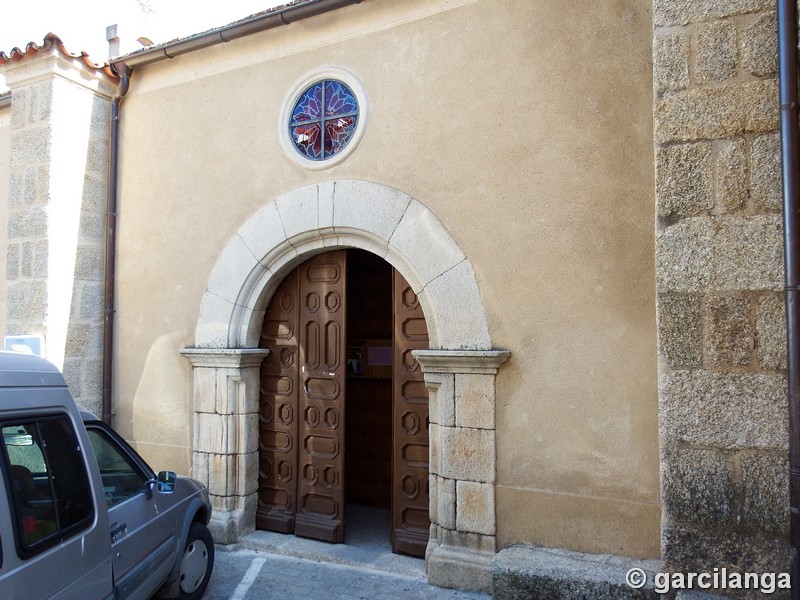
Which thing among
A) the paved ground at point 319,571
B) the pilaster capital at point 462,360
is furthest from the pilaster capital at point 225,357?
the pilaster capital at point 462,360

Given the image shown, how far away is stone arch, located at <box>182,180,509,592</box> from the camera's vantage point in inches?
159

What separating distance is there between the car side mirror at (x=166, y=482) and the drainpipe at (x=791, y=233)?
319 centimetres

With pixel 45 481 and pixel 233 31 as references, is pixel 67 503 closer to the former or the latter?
pixel 45 481

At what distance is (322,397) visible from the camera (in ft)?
16.5

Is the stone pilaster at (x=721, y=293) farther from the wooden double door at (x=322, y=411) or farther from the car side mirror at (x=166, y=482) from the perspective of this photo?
the car side mirror at (x=166, y=482)

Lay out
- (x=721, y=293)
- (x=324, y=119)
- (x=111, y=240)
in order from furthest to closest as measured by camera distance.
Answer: (x=111, y=240), (x=324, y=119), (x=721, y=293)

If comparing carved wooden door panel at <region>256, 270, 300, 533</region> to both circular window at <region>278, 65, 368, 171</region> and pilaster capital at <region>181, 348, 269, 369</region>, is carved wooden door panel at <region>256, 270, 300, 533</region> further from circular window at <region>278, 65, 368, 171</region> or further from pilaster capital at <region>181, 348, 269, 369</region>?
circular window at <region>278, 65, 368, 171</region>

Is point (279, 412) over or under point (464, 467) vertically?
over

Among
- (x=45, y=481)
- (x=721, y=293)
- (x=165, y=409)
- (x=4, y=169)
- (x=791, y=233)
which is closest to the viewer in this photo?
(x=45, y=481)

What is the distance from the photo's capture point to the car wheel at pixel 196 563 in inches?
149

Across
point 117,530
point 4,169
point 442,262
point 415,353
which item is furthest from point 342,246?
point 4,169

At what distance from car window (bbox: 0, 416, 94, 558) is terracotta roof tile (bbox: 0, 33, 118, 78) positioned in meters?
4.20

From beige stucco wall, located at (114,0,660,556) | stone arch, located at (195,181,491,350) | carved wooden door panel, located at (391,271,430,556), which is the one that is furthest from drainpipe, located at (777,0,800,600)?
carved wooden door panel, located at (391,271,430,556)

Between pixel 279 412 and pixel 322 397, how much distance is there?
1.55 feet
